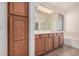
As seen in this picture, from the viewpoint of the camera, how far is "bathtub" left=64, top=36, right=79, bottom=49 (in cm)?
440

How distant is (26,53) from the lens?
7.04 ft

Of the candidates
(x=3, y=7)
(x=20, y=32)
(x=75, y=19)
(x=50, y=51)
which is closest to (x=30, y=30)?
(x=20, y=32)

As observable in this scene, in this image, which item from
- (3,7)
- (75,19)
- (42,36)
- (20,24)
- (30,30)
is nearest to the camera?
(3,7)

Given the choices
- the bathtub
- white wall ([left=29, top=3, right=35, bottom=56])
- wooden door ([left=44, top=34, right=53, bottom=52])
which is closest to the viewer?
white wall ([left=29, top=3, right=35, bottom=56])

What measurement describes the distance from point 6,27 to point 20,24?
391mm

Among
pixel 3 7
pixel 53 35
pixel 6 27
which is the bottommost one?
pixel 53 35

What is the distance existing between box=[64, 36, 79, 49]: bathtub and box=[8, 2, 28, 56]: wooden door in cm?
281

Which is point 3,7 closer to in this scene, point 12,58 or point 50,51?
point 12,58

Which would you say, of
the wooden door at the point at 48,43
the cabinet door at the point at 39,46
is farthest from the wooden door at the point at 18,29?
the wooden door at the point at 48,43

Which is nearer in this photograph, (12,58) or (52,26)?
(12,58)

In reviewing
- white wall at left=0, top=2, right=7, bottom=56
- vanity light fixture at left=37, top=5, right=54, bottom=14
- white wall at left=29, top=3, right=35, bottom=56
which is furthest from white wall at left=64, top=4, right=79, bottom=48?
white wall at left=0, top=2, right=7, bottom=56

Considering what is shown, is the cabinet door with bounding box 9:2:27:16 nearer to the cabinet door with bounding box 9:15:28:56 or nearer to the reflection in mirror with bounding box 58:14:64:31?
the cabinet door with bounding box 9:15:28:56

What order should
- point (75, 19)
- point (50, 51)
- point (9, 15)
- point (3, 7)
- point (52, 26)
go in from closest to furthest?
point (3, 7) < point (9, 15) < point (50, 51) < point (52, 26) < point (75, 19)

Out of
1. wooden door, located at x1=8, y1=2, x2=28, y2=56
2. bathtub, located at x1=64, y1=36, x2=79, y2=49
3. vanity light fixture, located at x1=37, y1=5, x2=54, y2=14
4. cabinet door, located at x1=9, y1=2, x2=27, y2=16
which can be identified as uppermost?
vanity light fixture, located at x1=37, y1=5, x2=54, y2=14
